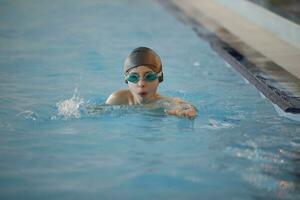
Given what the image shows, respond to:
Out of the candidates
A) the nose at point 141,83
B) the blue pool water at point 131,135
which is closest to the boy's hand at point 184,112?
the blue pool water at point 131,135

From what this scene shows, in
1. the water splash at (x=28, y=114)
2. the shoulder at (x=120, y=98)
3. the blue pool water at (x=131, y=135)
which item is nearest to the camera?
the blue pool water at (x=131, y=135)

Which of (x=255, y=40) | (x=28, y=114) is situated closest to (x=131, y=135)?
(x=28, y=114)

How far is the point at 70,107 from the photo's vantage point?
5473 mm

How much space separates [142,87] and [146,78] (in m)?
0.09

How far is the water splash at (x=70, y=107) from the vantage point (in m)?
5.23

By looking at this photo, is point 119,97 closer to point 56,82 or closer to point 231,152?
point 231,152

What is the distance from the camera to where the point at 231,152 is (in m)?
4.39

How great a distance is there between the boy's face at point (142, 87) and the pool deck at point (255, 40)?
126 centimetres

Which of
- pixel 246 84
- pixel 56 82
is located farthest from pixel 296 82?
pixel 56 82

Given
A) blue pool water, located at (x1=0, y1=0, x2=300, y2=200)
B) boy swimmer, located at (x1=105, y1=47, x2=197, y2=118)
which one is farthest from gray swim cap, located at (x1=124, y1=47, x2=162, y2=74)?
blue pool water, located at (x1=0, y1=0, x2=300, y2=200)

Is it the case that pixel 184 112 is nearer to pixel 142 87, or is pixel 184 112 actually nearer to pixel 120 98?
pixel 142 87

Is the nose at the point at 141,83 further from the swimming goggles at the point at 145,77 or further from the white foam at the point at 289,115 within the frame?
the white foam at the point at 289,115

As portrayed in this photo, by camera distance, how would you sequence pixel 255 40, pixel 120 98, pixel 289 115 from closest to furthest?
pixel 120 98, pixel 289 115, pixel 255 40

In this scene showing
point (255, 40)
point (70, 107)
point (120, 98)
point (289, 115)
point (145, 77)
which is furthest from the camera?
point (255, 40)
